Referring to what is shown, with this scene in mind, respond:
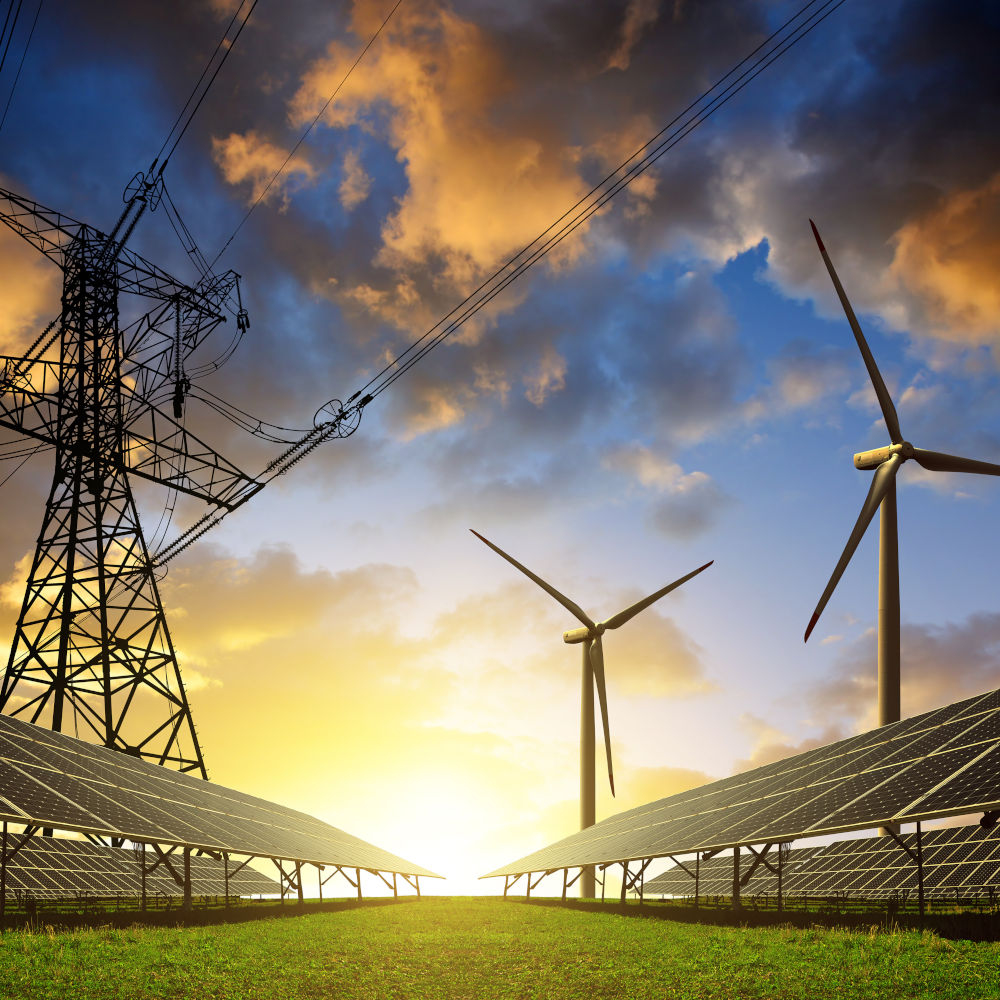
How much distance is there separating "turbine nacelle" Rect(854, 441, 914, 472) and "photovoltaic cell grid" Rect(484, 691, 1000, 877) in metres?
A: 20.0

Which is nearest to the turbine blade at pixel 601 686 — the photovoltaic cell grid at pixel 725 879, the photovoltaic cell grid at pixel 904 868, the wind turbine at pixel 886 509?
the photovoltaic cell grid at pixel 725 879

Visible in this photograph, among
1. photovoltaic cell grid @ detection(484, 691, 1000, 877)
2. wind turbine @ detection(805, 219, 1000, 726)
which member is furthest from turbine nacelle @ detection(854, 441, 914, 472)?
photovoltaic cell grid @ detection(484, 691, 1000, 877)

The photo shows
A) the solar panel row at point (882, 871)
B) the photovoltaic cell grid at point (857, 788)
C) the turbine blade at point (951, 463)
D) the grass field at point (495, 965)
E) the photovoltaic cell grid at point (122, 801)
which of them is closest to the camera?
the grass field at point (495, 965)

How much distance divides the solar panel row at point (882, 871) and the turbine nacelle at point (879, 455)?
20.7m

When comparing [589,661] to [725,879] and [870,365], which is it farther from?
[870,365]

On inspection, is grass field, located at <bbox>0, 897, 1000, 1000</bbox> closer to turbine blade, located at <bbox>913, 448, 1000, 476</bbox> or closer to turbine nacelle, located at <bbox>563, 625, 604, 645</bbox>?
turbine blade, located at <bbox>913, 448, 1000, 476</bbox>

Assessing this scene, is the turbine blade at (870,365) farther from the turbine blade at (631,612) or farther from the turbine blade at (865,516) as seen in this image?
the turbine blade at (631,612)

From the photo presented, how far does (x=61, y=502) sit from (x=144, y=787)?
21195mm

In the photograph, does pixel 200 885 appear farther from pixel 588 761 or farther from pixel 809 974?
pixel 809 974

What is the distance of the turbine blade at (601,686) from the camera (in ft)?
252

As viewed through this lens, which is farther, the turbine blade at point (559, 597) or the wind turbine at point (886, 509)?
the turbine blade at point (559, 597)

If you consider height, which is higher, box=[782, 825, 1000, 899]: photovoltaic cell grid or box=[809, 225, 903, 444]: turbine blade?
box=[809, 225, 903, 444]: turbine blade

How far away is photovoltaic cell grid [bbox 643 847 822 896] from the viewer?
5603 centimetres

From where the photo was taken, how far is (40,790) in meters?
26.6
